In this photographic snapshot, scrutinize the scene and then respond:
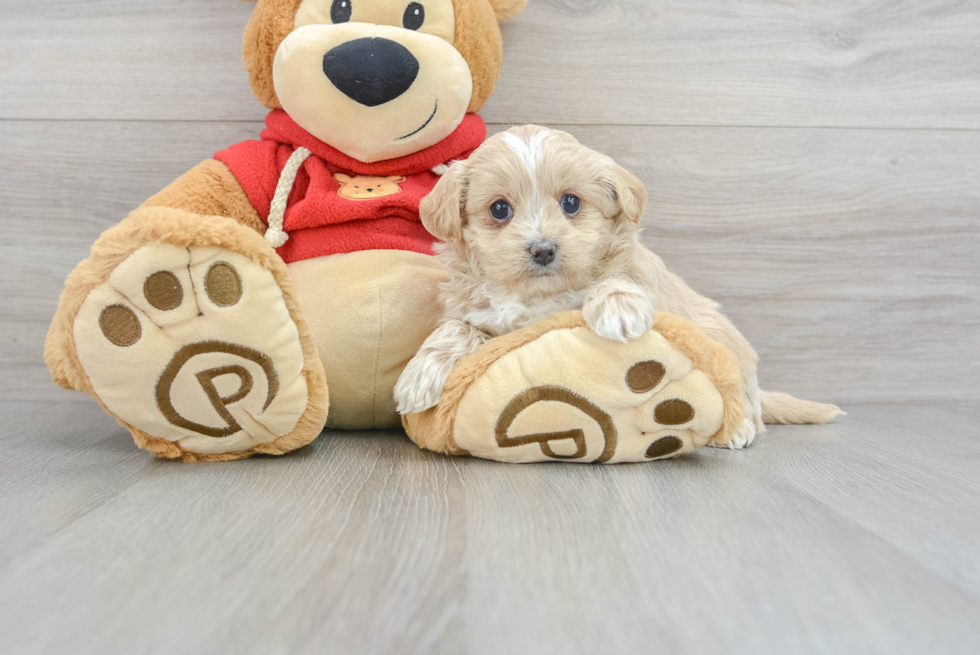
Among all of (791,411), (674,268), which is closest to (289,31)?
(674,268)

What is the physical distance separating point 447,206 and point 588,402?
1.23ft

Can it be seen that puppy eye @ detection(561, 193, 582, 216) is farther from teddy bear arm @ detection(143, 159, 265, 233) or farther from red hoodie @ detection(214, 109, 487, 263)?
teddy bear arm @ detection(143, 159, 265, 233)

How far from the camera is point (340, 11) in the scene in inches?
46.9

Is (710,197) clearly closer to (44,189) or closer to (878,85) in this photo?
(878,85)

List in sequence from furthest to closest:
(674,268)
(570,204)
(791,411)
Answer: (674,268), (791,411), (570,204)

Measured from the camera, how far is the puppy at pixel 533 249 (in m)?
0.99

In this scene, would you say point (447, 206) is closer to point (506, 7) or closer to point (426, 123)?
point (426, 123)

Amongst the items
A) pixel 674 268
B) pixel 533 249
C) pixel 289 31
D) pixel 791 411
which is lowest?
pixel 791 411

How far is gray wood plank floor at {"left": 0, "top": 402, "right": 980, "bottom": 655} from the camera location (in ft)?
1.76

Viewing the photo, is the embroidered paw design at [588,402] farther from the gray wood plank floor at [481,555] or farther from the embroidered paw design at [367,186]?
the embroidered paw design at [367,186]

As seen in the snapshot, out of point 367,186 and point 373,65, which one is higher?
point 373,65

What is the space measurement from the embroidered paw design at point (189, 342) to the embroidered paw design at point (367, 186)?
0.36 m

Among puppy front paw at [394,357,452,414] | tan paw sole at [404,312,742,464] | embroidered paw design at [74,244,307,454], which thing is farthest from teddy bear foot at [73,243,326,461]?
tan paw sole at [404,312,742,464]

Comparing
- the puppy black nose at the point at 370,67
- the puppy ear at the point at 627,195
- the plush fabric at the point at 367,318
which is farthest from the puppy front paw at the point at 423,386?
the puppy black nose at the point at 370,67
